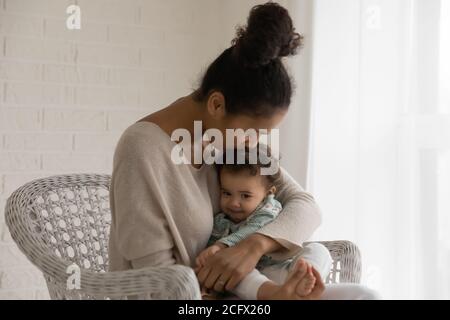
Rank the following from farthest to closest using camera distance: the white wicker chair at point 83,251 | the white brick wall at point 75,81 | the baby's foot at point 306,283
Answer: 1. the white brick wall at point 75,81
2. the baby's foot at point 306,283
3. the white wicker chair at point 83,251

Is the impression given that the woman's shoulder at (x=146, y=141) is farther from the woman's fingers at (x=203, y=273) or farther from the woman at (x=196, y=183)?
the woman's fingers at (x=203, y=273)

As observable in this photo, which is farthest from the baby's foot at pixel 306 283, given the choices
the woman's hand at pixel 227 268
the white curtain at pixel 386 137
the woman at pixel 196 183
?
the white curtain at pixel 386 137

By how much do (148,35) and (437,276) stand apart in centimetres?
154

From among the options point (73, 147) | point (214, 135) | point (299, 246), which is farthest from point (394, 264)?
point (73, 147)

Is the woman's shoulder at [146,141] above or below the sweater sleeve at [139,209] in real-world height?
above

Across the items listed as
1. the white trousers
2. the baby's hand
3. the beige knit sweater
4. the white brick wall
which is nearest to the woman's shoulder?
the beige knit sweater

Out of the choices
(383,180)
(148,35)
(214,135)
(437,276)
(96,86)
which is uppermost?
(148,35)

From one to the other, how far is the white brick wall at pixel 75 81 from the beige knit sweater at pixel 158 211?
43.1 inches

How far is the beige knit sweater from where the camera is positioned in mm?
1346

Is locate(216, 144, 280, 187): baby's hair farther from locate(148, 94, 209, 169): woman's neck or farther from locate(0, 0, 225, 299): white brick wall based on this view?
locate(0, 0, 225, 299): white brick wall

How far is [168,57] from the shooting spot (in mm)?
2713

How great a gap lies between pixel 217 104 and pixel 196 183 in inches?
8.0

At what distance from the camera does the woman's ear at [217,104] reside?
4.64 ft
